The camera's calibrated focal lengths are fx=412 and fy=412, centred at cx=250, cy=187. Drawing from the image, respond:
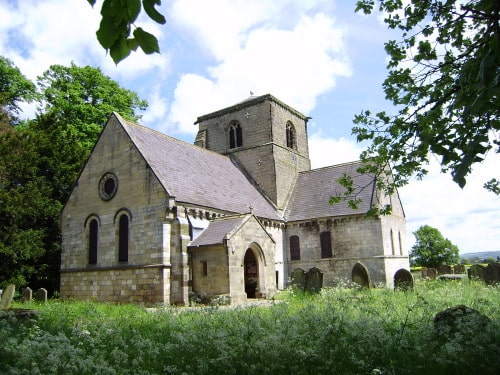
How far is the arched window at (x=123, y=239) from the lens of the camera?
18.9 m

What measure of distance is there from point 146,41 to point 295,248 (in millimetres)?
24165

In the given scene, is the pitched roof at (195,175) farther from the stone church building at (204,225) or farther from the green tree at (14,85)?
the green tree at (14,85)

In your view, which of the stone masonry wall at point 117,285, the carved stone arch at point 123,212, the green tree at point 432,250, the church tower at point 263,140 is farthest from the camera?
the green tree at point 432,250

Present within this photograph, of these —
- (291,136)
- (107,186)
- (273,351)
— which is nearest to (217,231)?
(107,186)

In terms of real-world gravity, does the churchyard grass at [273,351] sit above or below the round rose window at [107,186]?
below

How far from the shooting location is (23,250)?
2023 cm

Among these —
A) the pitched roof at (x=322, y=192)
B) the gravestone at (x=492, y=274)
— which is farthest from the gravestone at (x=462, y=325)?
the pitched roof at (x=322, y=192)

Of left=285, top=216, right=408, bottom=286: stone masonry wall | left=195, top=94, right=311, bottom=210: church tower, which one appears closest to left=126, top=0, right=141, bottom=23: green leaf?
left=285, top=216, right=408, bottom=286: stone masonry wall

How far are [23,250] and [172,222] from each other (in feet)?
27.4

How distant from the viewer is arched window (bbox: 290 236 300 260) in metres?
26.0

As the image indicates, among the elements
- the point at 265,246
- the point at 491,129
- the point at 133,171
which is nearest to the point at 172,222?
the point at 133,171

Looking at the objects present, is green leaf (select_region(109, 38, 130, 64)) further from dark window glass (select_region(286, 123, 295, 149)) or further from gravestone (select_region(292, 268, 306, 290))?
dark window glass (select_region(286, 123, 295, 149))

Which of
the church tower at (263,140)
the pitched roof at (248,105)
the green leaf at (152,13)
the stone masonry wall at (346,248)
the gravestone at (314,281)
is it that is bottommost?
the gravestone at (314,281)

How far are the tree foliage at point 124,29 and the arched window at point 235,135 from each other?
28029mm
